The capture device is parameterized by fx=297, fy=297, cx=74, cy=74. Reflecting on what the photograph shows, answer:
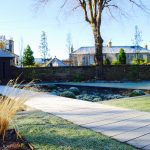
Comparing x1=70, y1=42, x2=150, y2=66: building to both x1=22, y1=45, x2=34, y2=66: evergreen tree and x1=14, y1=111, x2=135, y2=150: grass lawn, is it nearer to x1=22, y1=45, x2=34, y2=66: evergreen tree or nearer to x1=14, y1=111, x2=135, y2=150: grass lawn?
x1=22, y1=45, x2=34, y2=66: evergreen tree

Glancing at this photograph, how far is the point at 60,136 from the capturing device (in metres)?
4.10

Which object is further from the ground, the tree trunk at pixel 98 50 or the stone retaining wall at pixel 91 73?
the tree trunk at pixel 98 50

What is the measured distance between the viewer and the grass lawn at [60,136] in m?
3.61

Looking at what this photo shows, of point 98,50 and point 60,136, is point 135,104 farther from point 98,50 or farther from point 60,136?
point 98,50

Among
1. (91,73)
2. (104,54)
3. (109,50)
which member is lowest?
(91,73)

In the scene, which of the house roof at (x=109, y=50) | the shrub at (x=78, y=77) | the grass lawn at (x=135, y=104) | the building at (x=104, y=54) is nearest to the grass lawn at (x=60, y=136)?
the grass lawn at (x=135, y=104)

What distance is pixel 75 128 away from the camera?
460 cm

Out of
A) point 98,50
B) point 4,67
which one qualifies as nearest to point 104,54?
point 98,50

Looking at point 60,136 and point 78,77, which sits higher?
point 78,77

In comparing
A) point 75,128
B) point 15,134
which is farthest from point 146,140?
point 15,134

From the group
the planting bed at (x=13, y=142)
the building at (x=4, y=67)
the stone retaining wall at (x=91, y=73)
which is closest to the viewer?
the planting bed at (x=13, y=142)

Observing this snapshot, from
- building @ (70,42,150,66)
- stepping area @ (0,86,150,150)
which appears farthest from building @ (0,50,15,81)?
building @ (70,42,150,66)

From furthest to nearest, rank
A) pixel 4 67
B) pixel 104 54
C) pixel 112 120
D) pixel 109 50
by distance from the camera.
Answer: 1. pixel 109 50
2. pixel 104 54
3. pixel 4 67
4. pixel 112 120

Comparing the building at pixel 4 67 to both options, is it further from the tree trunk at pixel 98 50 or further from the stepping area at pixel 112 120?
the stepping area at pixel 112 120
